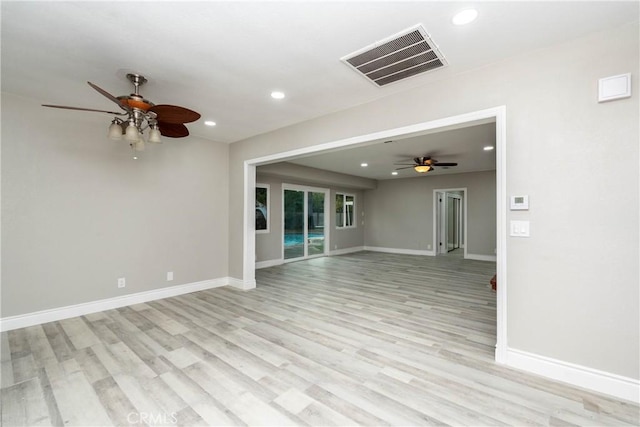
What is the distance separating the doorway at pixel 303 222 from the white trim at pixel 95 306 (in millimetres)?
3121

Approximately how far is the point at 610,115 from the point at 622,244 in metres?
0.93

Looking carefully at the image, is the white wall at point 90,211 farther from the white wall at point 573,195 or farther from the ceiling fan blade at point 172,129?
the white wall at point 573,195

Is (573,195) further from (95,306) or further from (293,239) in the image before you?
(293,239)

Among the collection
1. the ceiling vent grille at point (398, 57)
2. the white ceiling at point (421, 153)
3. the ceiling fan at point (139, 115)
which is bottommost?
the ceiling fan at point (139, 115)

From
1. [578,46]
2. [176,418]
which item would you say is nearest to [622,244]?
[578,46]

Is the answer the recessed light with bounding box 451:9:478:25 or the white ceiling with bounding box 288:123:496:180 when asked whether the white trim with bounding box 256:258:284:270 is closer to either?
the white ceiling with bounding box 288:123:496:180

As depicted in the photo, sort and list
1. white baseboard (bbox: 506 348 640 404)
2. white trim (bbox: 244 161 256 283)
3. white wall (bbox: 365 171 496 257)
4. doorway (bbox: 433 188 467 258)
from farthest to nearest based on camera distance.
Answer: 1. doorway (bbox: 433 188 467 258)
2. white wall (bbox: 365 171 496 257)
3. white trim (bbox: 244 161 256 283)
4. white baseboard (bbox: 506 348 640 404)

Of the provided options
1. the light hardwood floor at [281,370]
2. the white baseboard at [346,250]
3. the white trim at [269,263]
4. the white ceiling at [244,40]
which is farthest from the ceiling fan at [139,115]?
the white baseboard at [346,250]

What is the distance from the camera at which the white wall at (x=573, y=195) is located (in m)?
1.93

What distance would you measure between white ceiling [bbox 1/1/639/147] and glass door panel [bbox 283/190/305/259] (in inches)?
190

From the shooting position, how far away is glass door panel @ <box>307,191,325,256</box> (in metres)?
8.40

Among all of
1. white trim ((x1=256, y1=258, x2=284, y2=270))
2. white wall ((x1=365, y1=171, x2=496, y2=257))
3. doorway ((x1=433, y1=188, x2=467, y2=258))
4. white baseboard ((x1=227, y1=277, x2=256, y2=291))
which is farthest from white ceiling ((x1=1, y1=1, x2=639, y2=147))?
doorway ((x1=433, y1=188, x2=467, y2=258))

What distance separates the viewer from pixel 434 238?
29.0 feet

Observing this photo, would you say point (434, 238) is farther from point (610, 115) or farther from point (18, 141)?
point (18, 141)
